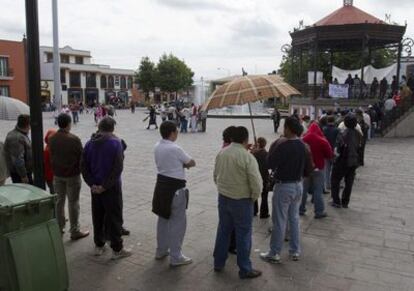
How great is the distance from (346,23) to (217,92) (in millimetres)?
17884

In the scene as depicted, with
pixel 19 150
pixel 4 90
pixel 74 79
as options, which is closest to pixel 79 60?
pixel 74 79

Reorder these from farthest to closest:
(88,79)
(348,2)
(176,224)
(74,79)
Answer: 1. (88,79)
2. (74,79)
3. (348,2)
4. (176,224)

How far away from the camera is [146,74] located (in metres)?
65.8

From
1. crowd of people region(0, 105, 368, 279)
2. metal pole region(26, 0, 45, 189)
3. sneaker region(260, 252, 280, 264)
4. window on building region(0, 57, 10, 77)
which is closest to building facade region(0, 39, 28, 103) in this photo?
window on building region(0, 57, 10, 77)

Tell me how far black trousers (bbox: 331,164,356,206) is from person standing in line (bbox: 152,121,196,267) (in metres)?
3.66

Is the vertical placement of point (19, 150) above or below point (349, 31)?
below

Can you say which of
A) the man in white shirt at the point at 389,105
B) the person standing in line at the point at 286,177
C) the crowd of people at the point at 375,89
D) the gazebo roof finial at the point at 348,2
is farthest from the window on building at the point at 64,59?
the person standing in line at the point at 286,177

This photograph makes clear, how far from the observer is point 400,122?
64.3ft

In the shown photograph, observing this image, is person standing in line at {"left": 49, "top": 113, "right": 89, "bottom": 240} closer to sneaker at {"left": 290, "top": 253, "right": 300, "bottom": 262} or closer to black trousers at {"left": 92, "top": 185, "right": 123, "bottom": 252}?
black trousers at {"left": 92, "top": 185, "right": 123, "bottom": 252}

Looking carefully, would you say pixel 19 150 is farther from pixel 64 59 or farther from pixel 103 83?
pixel 64 59

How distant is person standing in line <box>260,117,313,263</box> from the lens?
491cm

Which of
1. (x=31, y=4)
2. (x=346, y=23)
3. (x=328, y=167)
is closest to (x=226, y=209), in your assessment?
(x=31, y=4)

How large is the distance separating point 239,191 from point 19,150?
9.97 feet

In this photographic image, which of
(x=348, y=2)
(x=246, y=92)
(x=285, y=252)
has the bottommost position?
(x=285, y=252)
